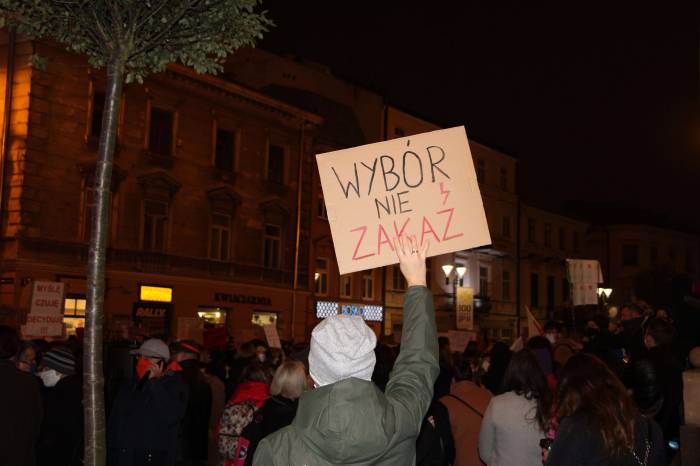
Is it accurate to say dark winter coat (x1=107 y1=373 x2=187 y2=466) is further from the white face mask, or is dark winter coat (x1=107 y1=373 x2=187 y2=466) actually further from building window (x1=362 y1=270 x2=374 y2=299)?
building window (x1=362 y1=270 x2=374 y2=299)

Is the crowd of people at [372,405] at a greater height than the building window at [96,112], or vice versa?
the building window at [96,112]

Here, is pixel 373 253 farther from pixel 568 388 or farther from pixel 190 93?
pixel 190 93

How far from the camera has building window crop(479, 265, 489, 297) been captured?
48.9 m

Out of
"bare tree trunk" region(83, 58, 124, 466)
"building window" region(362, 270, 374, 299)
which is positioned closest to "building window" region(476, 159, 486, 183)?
"building window" region(362, 270, 374, 299)

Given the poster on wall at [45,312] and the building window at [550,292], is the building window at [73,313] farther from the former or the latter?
the building window at [550,292]

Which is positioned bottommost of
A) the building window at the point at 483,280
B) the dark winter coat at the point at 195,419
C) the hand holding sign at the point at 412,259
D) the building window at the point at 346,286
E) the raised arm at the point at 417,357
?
the dark winter coat at the point at 195,419

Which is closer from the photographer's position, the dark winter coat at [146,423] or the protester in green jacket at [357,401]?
the protester in green jacket at [357,401]

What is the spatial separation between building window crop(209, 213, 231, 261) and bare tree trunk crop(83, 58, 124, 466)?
2609 centimetres

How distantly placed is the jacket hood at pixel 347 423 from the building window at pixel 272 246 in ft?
99.4

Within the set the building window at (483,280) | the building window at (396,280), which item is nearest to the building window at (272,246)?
the building window at (396,280)

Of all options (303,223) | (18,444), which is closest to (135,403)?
(18,444)

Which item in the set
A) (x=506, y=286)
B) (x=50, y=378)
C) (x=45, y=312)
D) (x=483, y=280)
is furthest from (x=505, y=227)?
(x=50, y=378)

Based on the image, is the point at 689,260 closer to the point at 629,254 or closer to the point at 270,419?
the point at 629,254

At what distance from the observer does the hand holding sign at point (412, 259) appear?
351 centimetres
